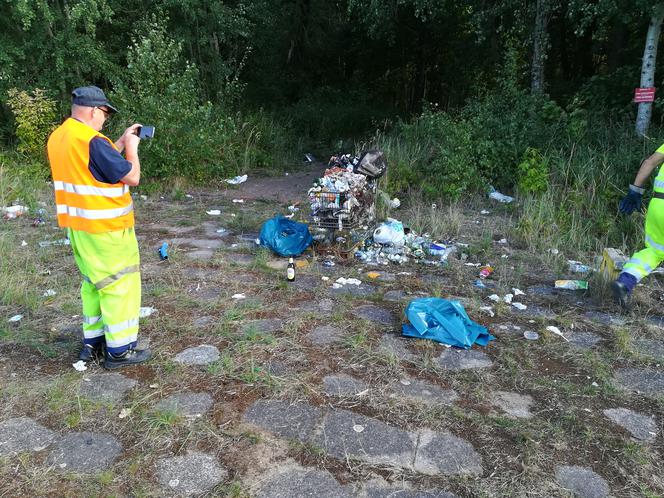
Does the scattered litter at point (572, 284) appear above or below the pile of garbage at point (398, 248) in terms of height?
below


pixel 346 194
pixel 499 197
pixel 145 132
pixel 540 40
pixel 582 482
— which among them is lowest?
pixel 582 482

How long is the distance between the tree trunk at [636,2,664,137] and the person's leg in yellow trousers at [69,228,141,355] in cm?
689

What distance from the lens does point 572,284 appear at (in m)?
4.97

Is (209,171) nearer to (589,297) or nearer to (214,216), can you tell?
(214,216)

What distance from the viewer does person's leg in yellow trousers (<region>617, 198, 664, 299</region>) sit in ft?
14.0

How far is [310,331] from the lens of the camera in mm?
4062

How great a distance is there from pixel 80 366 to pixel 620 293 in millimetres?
3989

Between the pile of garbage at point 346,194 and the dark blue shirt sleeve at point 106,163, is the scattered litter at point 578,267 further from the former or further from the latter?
the dark blue shirt sleeve at point 106,163

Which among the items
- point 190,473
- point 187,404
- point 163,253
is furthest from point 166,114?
point 190,473

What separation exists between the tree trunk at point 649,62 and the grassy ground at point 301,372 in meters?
3.02

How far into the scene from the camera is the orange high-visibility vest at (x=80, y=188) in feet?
10.3

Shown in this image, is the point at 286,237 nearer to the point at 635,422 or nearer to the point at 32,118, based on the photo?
the point at 635,422

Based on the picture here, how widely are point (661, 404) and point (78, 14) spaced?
9060mm

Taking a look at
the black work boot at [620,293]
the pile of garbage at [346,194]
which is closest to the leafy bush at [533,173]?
the pile of garbage at [346,194]
